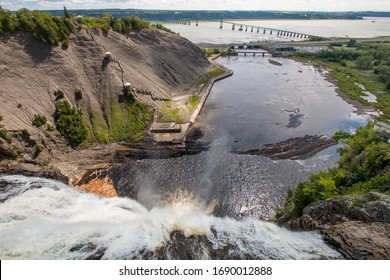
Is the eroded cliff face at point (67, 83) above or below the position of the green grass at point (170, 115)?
above

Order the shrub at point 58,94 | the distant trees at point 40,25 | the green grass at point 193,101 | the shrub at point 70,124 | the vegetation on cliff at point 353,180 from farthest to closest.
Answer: the green grass at point 193,101
the distant trees at point 40,25
the shrub at point 58,94
the shrub at point 70,124
the vegetation on cliff at point 353,180

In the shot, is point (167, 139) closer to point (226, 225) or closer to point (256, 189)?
point (256, 189)

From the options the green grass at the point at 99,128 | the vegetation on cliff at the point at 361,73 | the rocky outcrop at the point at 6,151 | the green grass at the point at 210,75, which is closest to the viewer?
the rocky outcrop at the point at 6,151

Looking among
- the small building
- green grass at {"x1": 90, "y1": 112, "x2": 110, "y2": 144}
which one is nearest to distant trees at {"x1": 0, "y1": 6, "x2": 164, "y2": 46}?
green grass at {"x1": 90, "y1": 112, "x2": 110, "y2": 144}

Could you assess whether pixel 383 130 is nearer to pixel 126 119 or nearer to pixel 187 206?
pixel 187 206

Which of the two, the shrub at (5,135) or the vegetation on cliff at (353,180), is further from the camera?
the shrub at (5,135)

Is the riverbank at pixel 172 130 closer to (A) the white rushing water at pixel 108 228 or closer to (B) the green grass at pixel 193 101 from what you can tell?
A: (B) the green grass at pixel 193 101

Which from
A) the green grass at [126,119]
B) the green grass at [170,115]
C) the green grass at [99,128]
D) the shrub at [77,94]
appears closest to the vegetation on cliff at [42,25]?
the shrub at [77,94]
